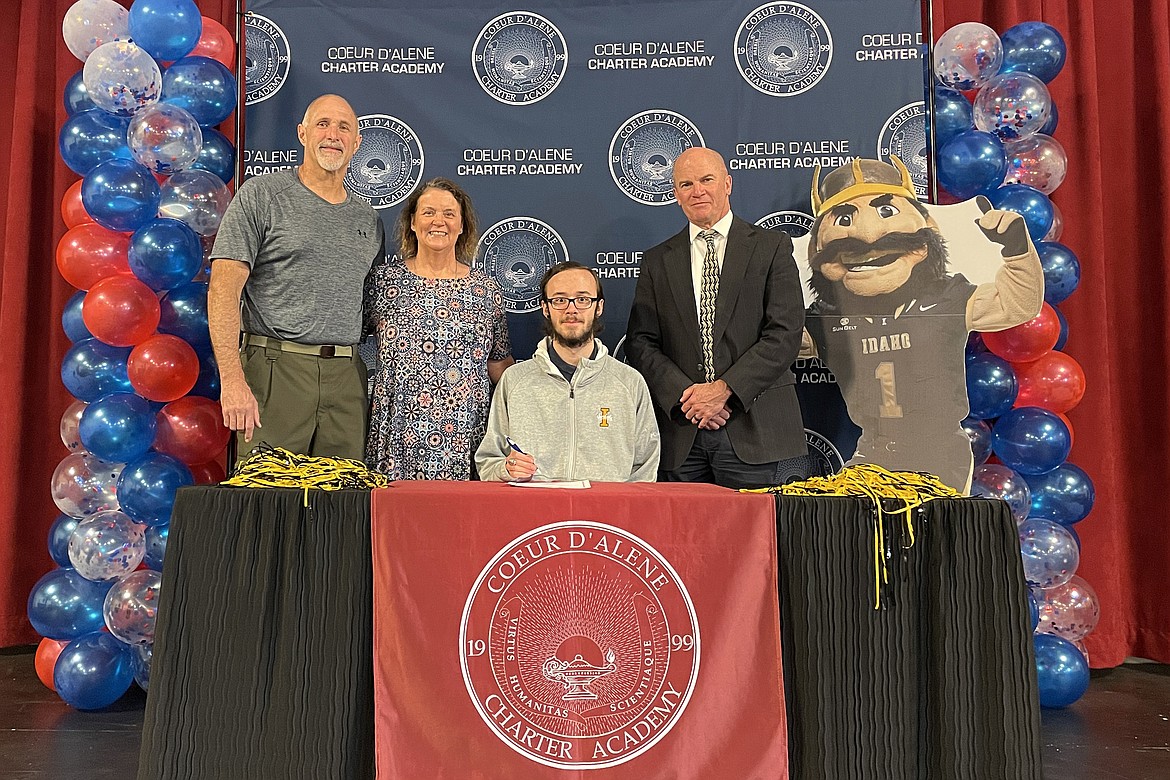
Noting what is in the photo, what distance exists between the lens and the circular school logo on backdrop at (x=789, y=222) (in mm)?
3383

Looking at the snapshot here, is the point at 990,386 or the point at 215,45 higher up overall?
the point at 215,45

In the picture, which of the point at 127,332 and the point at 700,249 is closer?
the point at 127,332

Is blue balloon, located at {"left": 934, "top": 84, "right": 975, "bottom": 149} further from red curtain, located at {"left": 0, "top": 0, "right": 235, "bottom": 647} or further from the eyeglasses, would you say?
red curtain, located at {"left": 0, "top": 0, "right": 235, "bottom": 647}

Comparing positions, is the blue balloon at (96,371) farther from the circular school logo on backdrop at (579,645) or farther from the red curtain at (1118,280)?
the red curtain at (1118,280)

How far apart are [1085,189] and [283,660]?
3409mm

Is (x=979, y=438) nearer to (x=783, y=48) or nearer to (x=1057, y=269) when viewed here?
(x=1057, y=269)

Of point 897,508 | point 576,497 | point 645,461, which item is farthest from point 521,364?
point 897,508

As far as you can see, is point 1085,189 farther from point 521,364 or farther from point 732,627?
point 732,627

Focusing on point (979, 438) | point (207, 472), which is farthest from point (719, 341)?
point (207, 472)

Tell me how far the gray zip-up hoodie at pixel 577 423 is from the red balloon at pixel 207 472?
3.70 feet

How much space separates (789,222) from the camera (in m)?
3.39

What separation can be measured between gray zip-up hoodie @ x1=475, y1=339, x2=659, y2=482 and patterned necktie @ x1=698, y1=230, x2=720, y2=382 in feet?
1.06

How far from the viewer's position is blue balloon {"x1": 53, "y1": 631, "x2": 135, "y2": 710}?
2818mm

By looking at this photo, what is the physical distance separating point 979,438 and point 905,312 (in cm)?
52
